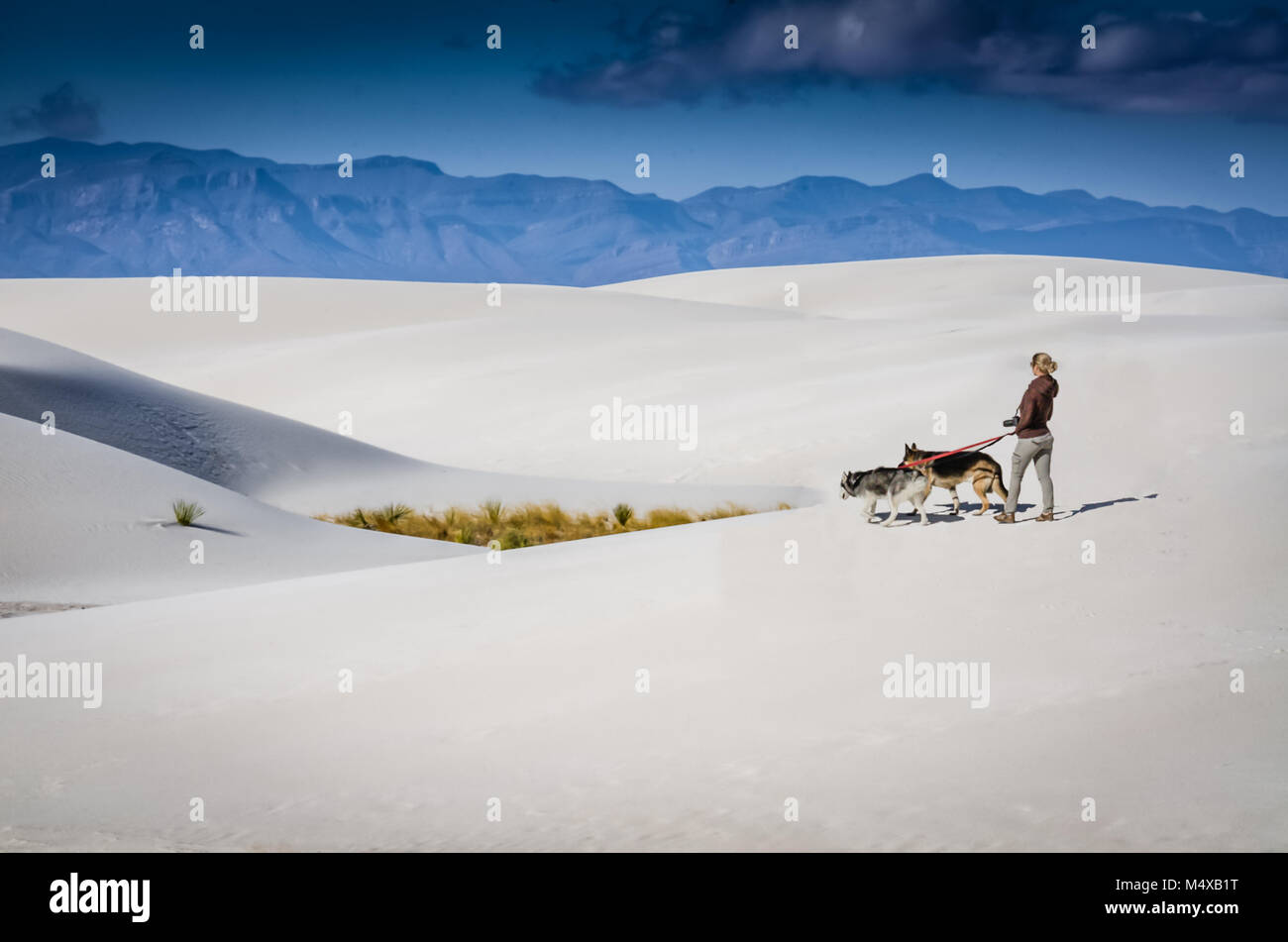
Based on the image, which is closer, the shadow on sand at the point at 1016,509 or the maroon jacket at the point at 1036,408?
the maroon jacket at the point at 1036,408

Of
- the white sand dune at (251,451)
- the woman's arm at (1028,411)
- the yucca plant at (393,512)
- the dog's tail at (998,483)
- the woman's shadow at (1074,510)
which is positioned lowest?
the woman's shadow at (1074,510)

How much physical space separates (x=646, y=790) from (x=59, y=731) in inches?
126

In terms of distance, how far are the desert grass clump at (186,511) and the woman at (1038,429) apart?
28.1 ft

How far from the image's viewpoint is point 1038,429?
8336mm

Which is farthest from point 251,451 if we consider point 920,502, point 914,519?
point 920,502

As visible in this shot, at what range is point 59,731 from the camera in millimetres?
6070

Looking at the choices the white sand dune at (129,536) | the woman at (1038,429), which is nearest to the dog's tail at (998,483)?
the woman at (1038,429)

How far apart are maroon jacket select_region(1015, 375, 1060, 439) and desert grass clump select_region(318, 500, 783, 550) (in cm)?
682

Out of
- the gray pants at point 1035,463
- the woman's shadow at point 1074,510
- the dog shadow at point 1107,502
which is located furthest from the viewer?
the dog shadow at point 1107,502

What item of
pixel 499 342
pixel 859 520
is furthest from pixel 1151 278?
pixel 859 520

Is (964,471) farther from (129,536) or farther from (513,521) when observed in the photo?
(513,521)

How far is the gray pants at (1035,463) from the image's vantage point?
329 inches

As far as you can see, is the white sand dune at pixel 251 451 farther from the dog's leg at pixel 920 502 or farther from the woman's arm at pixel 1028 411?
the woman's arm at pixel 1028 411

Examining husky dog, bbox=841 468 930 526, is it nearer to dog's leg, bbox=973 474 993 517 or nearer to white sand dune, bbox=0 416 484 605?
dog's leg, bbox=973 474 993 517
